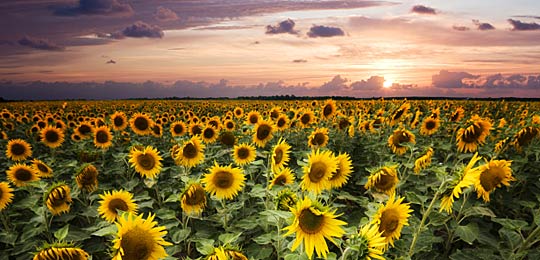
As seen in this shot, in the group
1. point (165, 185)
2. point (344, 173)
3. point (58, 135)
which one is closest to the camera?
point (344, 173)

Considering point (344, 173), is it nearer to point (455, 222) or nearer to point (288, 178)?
point (288, 178)

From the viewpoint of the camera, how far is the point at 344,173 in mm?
3279

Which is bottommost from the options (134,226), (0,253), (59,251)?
(0,253)

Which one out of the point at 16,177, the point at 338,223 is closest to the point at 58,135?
the point at 16,177

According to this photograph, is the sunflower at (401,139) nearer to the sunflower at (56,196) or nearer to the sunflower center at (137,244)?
the sunflower center at (137,244)

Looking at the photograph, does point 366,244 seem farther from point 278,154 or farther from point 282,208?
point 278,154

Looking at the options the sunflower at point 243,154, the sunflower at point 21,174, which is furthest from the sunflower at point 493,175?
the sunflower at point 21,174

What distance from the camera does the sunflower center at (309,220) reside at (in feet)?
6.12

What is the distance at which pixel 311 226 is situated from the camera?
188cm

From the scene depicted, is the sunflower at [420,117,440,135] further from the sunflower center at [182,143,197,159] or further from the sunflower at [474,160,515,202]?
the sunflower center at [182,143,197,159]

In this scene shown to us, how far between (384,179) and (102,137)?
5.81 m

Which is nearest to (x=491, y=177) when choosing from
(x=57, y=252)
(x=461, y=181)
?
(x=461, y=181)

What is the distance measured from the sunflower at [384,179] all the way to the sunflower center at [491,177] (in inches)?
28.1

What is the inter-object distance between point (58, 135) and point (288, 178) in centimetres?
597
